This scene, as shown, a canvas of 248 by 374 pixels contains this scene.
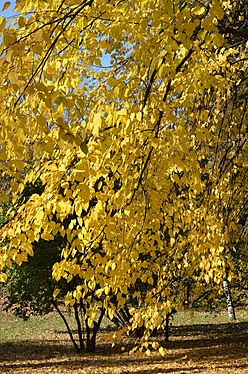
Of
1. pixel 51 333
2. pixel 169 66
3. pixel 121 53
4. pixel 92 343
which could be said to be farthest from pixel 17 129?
pixel 51 333

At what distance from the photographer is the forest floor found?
1024 centimetres

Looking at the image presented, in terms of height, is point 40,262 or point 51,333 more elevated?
point 40,262

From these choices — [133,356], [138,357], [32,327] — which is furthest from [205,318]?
[138,357]

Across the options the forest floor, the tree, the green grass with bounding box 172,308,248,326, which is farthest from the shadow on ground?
the tree

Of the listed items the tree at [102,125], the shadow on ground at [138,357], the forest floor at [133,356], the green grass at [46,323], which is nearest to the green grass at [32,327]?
the green grass at [46,323]

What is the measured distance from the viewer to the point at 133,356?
40.8 feet

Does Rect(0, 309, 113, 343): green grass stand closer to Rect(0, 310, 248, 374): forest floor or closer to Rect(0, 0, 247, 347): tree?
Rect(0, 310, 248, 374): forest floor

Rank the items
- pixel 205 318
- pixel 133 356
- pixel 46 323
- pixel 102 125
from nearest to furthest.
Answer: pixel 102 125 → pixel 133 356 → pixel 46 323 → pixel 205 318

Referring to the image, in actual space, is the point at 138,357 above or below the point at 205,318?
below

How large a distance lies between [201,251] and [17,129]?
8.13ft

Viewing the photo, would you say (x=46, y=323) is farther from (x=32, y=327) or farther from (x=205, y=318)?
(x=205, y=318)

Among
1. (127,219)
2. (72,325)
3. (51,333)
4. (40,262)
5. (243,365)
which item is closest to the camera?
(127,219)

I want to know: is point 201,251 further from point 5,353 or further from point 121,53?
point 5,353

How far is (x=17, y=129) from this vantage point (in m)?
1.98
